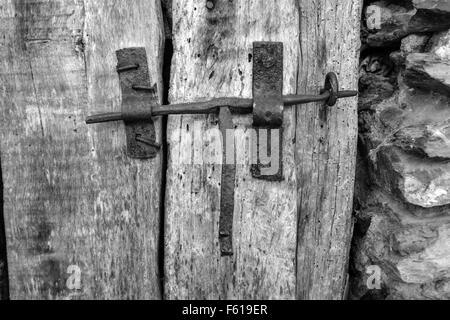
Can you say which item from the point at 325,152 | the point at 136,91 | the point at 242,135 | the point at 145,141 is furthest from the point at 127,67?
the point at 325,152

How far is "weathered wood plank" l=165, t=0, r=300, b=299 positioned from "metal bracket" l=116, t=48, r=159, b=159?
0.06m

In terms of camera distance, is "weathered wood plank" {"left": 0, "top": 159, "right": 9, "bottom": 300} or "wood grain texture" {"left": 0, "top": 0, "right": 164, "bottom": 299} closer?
"wood grain texture" {"left": 0, "top": 0, "right": 164, "bottom": 299}

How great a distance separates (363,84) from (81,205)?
812 mm

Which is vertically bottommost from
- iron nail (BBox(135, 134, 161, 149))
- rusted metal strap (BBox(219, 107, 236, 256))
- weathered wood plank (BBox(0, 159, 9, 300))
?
weathered wood plank (BBox(0, 159, 9, 300))

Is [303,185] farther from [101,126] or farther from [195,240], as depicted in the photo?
[101,126]

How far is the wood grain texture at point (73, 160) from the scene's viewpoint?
971mm

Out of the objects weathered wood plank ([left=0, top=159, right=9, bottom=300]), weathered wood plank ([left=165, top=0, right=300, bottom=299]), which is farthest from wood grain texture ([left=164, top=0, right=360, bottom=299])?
weathered wood plank ([left=0, top=159, right=9, bottom=300])

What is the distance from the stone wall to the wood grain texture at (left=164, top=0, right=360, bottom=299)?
81 millimetres

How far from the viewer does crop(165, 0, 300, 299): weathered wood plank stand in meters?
0.96

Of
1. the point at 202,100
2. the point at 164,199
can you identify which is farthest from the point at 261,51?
the point at 164,199

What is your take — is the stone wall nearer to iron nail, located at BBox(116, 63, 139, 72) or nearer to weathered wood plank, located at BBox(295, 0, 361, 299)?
weathered wood plank, located at BBox(295, 0, 361, 299)

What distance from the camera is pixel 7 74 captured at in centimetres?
98

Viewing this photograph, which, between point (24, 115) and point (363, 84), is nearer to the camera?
point (24, 115)

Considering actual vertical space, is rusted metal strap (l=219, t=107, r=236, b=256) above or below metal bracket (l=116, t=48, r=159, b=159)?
below
